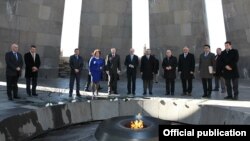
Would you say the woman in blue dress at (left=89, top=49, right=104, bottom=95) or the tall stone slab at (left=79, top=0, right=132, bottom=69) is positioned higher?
the tall stone slab at (left=79, top=0, right=132, bottom=69)

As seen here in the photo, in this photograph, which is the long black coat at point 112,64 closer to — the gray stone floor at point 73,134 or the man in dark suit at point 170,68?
the man in dark suit at point 170,68

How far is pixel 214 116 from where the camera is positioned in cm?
880

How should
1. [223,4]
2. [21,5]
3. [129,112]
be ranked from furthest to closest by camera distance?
[223,4] → [21,5] → [129,112]

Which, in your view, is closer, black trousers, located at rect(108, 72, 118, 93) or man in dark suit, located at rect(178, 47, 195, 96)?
man in dark suit, located at rect(178, 47, 195, 96)

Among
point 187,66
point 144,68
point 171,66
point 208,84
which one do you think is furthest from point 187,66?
point 144,68

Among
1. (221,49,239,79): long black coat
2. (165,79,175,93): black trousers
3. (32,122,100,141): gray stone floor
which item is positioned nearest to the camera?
(32,122,100,141): gray stone floor

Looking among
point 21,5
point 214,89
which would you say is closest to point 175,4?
point 214,89

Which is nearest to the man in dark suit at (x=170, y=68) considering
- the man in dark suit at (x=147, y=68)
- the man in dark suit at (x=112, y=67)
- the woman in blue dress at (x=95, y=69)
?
the man in dark suit at (x=147, y=68)

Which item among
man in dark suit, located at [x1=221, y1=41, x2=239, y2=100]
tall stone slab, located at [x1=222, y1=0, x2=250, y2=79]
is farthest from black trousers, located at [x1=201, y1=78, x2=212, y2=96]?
tall stone slab, located at [x1=222, y1=0, x2=250, y2=79]

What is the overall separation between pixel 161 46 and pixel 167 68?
7475mm

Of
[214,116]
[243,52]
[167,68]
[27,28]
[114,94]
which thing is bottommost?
[214,116]

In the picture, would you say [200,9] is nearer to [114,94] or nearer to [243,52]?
[243,52]

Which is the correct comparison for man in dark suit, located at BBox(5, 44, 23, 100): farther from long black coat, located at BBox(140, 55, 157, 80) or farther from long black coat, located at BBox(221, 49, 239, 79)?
long black coat, located at BBox(221, 49, 239, 79)

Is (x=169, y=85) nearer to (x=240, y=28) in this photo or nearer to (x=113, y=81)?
(x=113, y=81)
